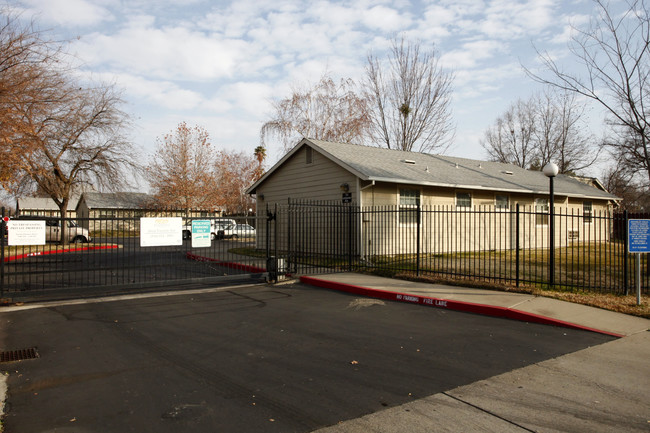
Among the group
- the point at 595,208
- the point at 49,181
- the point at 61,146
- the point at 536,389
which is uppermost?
the point at 61,146

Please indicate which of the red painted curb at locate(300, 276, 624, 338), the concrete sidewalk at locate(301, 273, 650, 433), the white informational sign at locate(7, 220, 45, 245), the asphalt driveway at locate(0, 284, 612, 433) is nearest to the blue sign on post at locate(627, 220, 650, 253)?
the concrete sidewalk at locate(301, 273, 650, 433)

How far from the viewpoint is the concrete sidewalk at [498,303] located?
6938 mm

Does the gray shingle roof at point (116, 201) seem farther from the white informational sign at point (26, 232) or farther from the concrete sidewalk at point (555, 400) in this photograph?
the concrete sidewalk at point (555, 400)

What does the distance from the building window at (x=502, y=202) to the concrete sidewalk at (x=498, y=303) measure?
10.3m

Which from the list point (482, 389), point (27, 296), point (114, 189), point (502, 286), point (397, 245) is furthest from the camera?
point (114, 189)

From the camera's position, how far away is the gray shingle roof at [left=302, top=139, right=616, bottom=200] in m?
15.4

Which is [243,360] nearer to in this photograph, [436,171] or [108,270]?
[108,270]

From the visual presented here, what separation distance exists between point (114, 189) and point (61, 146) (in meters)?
3.93

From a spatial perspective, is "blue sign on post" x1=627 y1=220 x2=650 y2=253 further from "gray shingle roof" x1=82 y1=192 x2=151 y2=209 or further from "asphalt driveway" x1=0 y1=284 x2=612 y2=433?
"gray shingle roof" x1=82 y1=192 x2=151 y2=209

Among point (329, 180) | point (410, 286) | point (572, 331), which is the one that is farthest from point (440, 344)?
point (329, 180)

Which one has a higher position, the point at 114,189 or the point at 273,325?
the point at 114,189

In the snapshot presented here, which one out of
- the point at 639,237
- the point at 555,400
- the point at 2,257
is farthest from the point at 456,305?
the point at 2,257

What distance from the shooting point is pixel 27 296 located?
868 cm

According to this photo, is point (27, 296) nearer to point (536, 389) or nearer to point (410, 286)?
point (410, 286)
